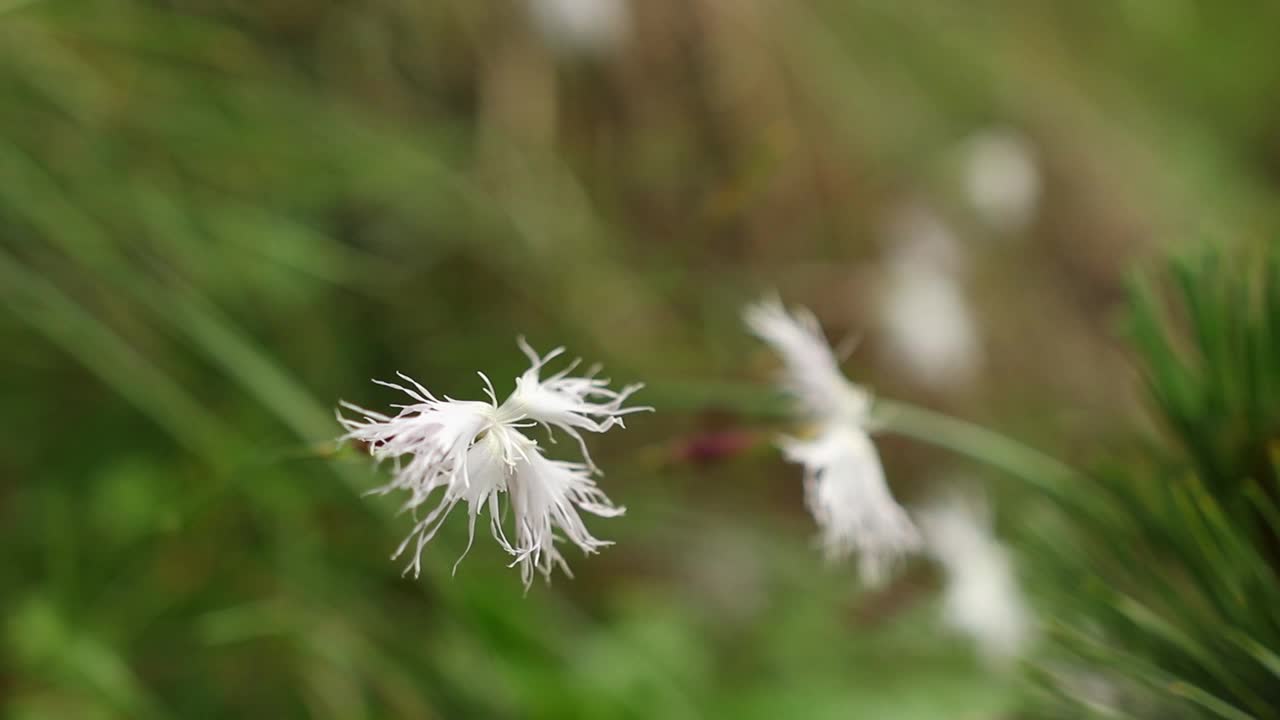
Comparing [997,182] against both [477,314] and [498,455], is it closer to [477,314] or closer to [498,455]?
[477,314]

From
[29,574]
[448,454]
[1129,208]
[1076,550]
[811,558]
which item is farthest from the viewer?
[1129,208]

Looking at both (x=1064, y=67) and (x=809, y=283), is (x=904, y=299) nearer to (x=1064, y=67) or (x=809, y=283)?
(x=809, y=283)

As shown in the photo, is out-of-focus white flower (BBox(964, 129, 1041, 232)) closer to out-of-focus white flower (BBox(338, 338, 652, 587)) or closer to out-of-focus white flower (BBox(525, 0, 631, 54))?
out-of-focus white flower (BBox(525, 0, 631, 54))

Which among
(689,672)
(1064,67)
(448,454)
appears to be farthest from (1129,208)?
(448,454)

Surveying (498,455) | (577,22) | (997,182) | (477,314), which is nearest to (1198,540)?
(498,455)

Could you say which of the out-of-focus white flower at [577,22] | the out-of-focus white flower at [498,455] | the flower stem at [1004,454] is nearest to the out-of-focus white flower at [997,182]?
the out-of-focus white flower at [577,22]

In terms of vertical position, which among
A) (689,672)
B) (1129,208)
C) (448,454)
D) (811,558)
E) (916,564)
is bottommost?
(448,454)
